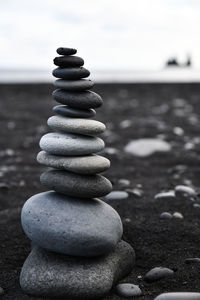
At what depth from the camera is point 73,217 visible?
3.37 meters

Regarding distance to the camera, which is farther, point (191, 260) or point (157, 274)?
point (191, 260)

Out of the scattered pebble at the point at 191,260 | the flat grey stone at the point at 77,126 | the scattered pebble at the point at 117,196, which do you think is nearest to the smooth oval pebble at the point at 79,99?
the flat grey stone at the point at 77,126

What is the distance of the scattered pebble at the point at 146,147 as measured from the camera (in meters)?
8.19

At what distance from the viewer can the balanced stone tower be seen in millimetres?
3234

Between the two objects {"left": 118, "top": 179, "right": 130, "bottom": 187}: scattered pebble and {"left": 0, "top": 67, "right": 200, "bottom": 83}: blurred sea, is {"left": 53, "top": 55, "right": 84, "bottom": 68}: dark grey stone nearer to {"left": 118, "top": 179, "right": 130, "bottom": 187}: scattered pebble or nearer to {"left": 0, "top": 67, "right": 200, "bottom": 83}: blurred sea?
{"left": 118, "top": 179, "right": 130, "bottom": 187}: scattered pebble

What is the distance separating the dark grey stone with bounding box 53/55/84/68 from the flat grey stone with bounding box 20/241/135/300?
55.9 inches

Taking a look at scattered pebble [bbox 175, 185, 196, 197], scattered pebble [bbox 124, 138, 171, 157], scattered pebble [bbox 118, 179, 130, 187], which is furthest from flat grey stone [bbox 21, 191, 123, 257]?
scattered pebble [bbox 124, 138, 171, 157]

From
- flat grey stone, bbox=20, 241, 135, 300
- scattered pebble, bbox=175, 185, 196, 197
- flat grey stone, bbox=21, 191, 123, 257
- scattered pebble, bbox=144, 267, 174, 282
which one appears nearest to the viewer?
flat grey stone, bbox=20, 241, 135, 300

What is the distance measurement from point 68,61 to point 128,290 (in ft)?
5.69

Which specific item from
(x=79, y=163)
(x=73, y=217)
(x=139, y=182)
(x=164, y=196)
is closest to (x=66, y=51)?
(x=79, y=163)

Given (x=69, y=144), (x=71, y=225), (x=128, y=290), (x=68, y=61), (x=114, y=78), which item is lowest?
(x=128, y=290)

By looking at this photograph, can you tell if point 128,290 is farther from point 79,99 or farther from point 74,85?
point 74,85

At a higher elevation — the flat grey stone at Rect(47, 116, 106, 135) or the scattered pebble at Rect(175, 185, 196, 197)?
the flat grey stone at Rect(47, 116, 106, 135)

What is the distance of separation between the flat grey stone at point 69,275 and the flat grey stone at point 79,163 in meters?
0.64
